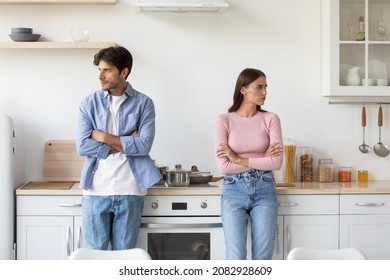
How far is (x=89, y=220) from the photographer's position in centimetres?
349

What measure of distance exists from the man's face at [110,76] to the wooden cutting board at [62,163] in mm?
875

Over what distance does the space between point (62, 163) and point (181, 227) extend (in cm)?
93

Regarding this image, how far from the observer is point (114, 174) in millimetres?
3494

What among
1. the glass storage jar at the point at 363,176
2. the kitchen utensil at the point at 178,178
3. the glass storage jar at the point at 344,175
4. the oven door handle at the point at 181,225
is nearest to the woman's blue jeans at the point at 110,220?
the oven door handle at the point at 181,225

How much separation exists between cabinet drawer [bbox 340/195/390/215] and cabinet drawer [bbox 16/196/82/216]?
151cm

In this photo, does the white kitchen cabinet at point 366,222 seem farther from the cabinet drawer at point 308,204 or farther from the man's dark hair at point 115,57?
the man's dark hair at point 115,57

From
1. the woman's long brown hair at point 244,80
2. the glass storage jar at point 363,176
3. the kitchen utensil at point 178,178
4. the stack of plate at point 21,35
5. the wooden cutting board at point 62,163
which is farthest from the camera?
the glass storage jar at point 363,176

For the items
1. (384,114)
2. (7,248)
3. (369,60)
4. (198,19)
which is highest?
(198,19)

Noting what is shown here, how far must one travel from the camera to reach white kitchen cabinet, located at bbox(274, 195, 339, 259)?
3.88 meters

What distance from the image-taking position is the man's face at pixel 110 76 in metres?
3.47

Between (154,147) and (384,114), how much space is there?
1.51 m

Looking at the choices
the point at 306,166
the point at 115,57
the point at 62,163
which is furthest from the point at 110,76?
the point at 306,166
